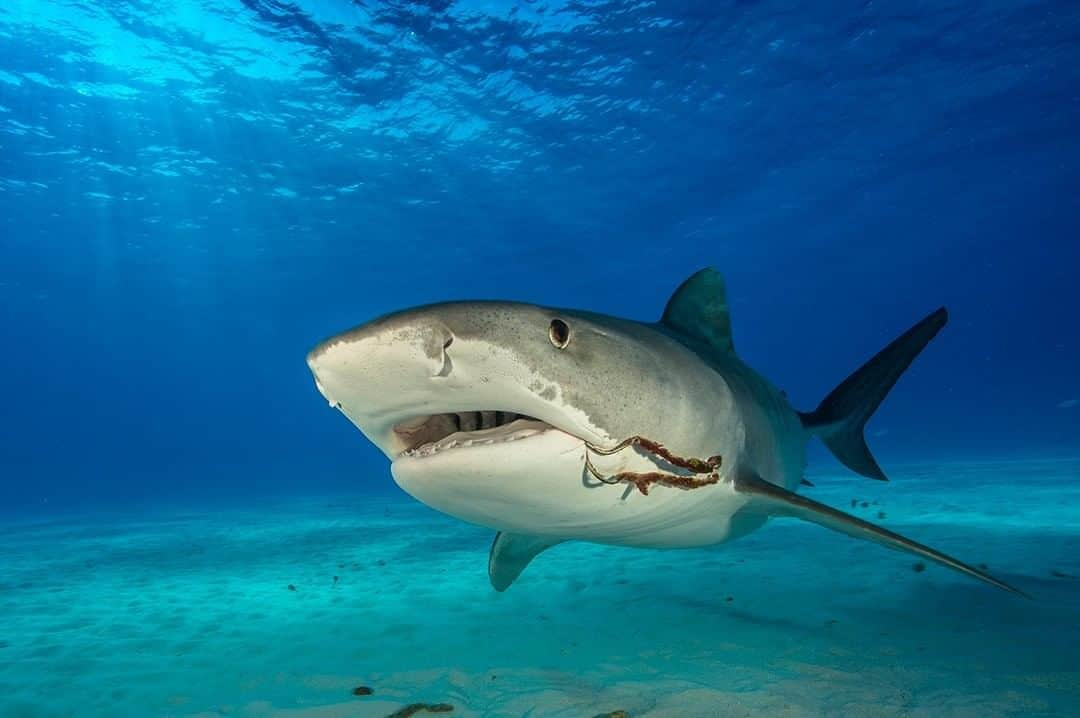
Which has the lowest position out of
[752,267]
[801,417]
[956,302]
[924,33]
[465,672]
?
[465,672]

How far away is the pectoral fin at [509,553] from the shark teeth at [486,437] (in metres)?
1.84

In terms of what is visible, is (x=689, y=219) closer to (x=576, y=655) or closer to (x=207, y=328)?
(x=576, y=655)

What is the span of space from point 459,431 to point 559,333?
0.56 m

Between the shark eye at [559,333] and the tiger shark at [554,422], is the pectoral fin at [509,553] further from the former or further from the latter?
the shark eye at [559,333]

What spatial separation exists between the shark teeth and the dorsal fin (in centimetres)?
219

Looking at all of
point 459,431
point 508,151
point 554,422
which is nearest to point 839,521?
point 554,422

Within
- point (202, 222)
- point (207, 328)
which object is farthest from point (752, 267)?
point (207, 328)

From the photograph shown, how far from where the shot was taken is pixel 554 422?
2014mm

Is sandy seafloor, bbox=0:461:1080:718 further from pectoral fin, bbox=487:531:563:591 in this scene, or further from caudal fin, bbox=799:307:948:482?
caudal fin, bbox=799:307:948:482

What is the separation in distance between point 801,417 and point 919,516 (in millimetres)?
6081

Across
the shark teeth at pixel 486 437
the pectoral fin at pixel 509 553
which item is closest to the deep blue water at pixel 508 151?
the pectoral fin at pixel 509 553

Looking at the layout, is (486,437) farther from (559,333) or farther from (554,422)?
(559,333)

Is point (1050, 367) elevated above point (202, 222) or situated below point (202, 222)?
above

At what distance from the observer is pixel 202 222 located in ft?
107
